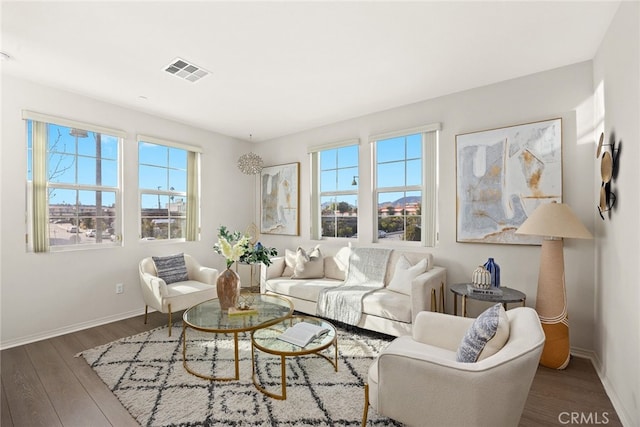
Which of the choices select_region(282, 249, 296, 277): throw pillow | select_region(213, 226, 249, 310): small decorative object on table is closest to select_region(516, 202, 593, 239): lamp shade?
select_region(213, 226, 249, 310): small decorative object on table

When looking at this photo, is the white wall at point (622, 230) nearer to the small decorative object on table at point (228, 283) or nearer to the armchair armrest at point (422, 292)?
the armchair armrest at point (422, 292)

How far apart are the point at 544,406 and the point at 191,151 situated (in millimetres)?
4817

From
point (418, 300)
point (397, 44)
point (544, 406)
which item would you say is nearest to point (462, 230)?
point (418, 300)

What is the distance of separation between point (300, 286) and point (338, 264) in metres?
0.66

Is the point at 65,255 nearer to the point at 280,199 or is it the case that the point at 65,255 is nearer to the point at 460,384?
the point at 280,199

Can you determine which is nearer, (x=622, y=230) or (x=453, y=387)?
(x=453, y=387)

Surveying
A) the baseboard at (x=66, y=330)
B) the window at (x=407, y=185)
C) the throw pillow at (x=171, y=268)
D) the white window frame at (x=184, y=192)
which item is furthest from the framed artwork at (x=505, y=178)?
the baseboard at (x=66, y=330)

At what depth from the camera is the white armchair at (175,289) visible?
126 inches

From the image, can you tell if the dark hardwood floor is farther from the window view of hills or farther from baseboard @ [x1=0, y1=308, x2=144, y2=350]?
the window view of hills

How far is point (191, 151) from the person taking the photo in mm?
4531

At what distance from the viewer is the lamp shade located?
2.33m

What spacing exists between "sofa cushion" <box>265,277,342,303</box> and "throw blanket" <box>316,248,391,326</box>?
114 millimetres

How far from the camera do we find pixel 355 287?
11.4ft

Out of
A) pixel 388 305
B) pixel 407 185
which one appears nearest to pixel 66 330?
pixel 388 305
